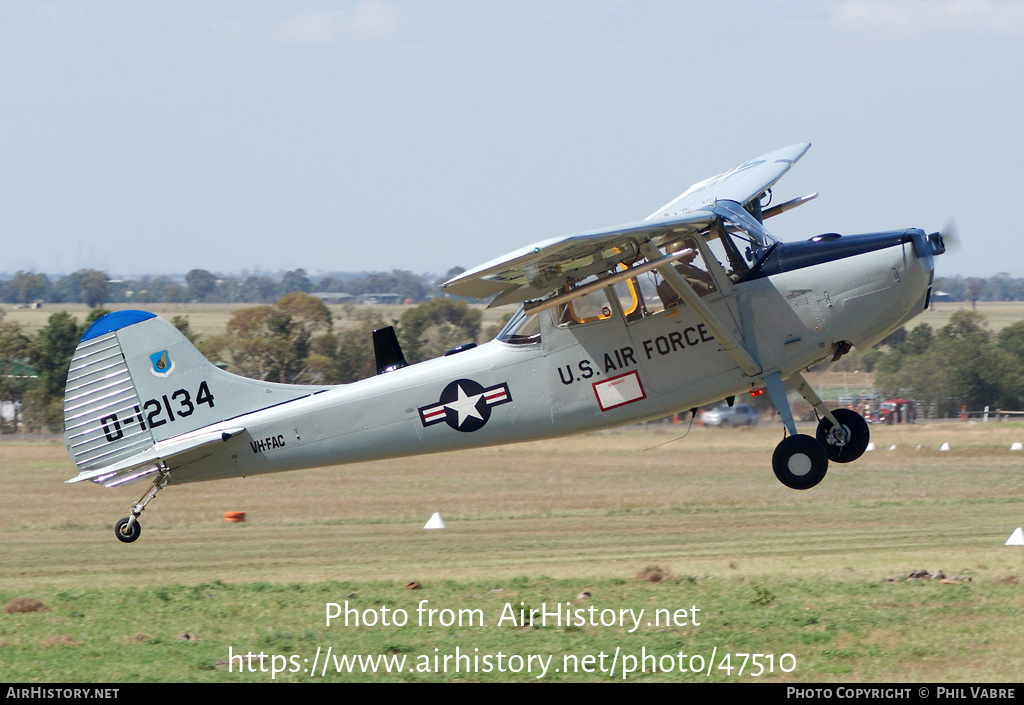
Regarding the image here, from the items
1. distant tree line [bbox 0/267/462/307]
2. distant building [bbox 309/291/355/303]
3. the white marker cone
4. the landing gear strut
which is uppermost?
distant tree line [bbox 0/267/462/307]

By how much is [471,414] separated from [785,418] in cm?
327

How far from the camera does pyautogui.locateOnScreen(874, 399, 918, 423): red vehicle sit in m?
51.1

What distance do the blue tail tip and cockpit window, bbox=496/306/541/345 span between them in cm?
424

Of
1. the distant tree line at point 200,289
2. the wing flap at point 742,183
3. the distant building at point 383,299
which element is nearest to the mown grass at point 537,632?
the wing flap at point 742,183

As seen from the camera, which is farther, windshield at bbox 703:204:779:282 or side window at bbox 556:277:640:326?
side window at bbox 556:277:640:326

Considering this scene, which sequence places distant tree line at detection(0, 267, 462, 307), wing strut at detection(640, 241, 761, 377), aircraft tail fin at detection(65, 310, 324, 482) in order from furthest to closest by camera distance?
distant tree line at detection(0, 267, 462, 307) → aircraft tail fin at detection(65, 310, 324, 482) → wing strut at detection(640, 241, 761, 377)

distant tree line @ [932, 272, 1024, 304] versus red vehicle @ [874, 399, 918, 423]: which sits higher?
distant tree line @ [932, 272, 1024, 304]

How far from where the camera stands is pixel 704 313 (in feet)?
37.2

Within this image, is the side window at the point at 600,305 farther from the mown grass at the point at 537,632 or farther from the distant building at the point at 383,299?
the distant building at the point at 383,299

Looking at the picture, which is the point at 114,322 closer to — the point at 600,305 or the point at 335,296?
the point at 600,305

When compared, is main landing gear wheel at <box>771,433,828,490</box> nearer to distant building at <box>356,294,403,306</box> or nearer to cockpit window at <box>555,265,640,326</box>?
cockpit window at <box>555,265,640,326</box>

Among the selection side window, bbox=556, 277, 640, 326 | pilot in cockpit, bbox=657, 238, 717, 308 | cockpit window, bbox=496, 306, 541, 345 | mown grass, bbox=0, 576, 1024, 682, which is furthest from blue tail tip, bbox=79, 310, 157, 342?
pilot in cockpit, bbox=657, 238, 717, 308

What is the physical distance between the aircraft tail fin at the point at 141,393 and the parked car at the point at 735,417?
3287 cm

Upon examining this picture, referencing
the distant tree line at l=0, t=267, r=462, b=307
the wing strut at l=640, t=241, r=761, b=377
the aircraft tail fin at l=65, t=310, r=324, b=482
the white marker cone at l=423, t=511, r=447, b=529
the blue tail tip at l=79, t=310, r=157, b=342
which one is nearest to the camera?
the wing strut at l=640, t=241, r=761, b=377
